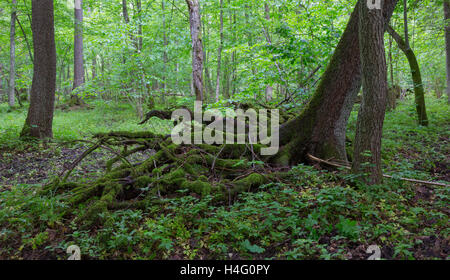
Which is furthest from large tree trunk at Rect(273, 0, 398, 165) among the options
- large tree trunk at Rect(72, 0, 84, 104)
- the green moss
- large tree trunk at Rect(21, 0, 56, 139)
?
large tree trunk at Rect(72, 0, 84, 104)

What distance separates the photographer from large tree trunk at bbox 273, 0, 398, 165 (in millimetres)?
4242

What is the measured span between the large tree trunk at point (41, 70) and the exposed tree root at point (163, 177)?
3.96 m

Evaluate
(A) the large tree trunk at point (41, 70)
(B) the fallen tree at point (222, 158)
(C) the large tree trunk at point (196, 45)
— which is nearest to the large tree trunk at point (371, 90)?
(B) the fallen tree at point (222, 158)

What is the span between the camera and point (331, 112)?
4.62 meters

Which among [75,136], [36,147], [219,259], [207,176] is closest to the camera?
[219,259]

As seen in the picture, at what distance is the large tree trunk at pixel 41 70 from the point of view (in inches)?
280

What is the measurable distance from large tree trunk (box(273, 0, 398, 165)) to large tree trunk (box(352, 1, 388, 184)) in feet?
3.18

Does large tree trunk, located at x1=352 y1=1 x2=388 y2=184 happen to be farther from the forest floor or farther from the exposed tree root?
the exposed tree root

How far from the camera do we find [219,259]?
2559mm

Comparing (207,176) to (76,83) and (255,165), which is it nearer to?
(255,165)

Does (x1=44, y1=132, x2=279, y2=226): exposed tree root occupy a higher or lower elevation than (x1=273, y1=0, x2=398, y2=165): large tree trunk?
lower

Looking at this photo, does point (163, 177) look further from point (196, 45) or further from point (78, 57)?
point (78, 57)
